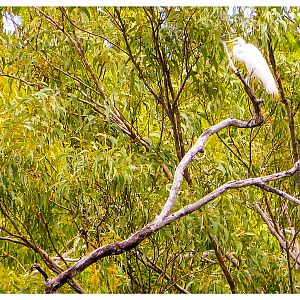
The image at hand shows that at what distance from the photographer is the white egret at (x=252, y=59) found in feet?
7.12

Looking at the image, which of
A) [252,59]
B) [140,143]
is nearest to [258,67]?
[252,59]

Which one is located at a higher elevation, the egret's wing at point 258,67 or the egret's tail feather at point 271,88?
the egret's wing at point 258,67

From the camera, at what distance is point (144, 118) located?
2.30m

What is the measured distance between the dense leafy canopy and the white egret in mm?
24

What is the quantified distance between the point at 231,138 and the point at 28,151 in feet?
1.79

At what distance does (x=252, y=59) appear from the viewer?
2.17m

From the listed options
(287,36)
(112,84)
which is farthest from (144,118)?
(287,36)

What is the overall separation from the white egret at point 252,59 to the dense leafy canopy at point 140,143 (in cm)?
2

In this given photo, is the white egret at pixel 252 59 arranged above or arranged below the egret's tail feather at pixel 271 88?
above

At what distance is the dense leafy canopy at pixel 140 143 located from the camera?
215 cm

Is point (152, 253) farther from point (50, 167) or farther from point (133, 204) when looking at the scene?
point (50, 167)

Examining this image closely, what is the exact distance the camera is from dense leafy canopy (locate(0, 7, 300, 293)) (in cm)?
215

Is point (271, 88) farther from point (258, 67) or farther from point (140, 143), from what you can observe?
point (140, 143)
